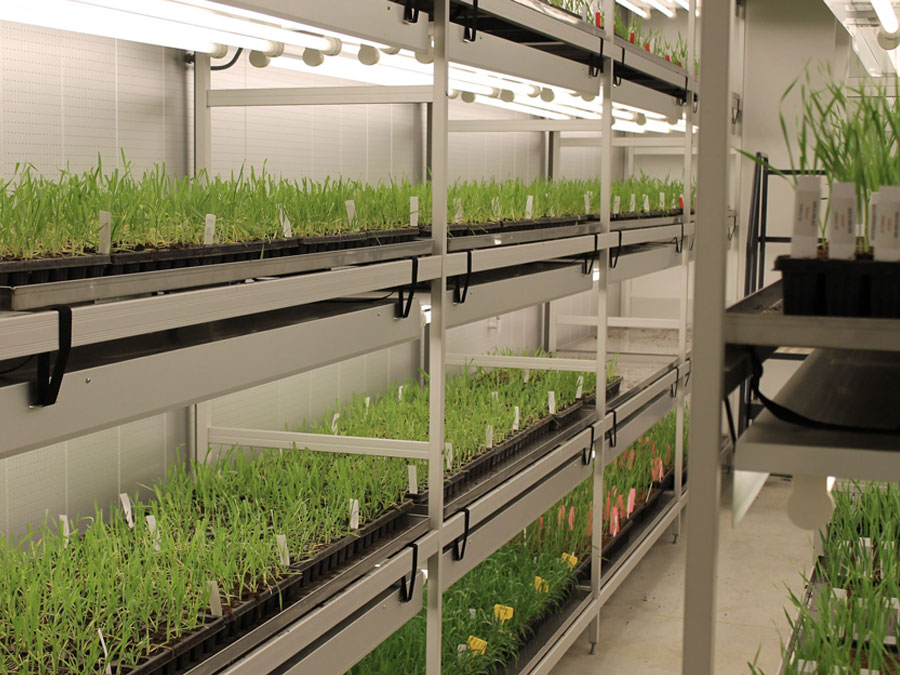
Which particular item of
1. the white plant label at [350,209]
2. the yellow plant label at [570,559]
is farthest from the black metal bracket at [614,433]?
the white plant label at [350,209]

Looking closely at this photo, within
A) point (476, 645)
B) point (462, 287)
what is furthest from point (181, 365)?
point (476, 645)

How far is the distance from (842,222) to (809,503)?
0.33 metres

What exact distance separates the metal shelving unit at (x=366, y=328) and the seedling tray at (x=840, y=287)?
2.85 ft

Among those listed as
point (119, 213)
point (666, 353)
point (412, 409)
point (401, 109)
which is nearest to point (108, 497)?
point (412, 409)

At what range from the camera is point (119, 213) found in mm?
1634

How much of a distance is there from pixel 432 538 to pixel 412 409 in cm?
99

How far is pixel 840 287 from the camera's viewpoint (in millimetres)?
1143

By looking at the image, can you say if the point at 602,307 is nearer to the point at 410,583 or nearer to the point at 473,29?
the point at 473,29

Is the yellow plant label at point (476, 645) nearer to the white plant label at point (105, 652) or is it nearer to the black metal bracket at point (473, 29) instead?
the white plant label at point (105, 652)

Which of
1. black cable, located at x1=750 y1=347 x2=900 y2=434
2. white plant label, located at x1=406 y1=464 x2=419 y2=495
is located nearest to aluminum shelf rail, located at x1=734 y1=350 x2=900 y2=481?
black cable, located at x1=750 y1=347 x2=900 y2=434

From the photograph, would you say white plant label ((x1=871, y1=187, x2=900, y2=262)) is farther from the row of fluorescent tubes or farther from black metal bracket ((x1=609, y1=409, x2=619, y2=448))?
black metal bracket ((x1=609, y1=409, x2=619, y2=448))

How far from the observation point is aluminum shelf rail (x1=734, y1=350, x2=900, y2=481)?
1.11m

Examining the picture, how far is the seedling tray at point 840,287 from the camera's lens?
1.12 metres

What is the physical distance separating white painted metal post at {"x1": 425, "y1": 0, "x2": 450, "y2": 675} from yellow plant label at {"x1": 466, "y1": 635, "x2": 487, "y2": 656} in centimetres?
42
